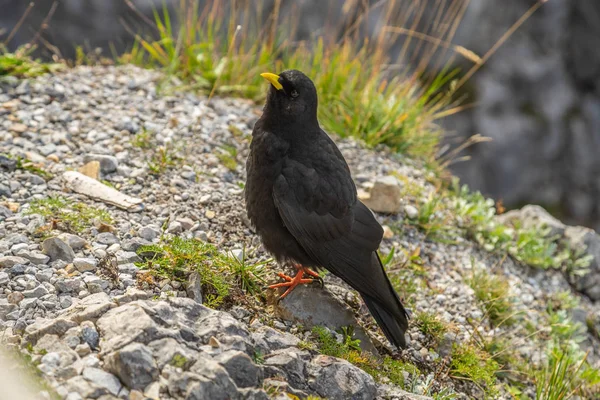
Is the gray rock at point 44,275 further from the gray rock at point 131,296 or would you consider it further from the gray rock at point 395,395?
the gray rock at point 395,395

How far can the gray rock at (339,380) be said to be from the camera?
381 centimetres

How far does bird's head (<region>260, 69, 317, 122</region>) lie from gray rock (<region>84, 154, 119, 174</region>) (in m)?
1.66

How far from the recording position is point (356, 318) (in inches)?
194

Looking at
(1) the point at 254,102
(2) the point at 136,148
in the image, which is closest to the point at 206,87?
(1) the point at 254,102

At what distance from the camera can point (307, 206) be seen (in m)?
4.61

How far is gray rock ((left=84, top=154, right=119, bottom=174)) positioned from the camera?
568 centimetres

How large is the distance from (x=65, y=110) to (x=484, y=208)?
4146 mm

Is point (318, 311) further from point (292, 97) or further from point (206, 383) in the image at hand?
point (206, 383)

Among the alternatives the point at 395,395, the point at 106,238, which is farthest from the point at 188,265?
the point at 395,395

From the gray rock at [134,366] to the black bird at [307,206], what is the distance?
61.4 inches

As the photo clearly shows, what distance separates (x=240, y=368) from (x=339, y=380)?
0.70 meters

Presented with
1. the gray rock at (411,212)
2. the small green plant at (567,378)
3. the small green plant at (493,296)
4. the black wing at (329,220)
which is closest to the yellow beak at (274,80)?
the black wing at (329,220)

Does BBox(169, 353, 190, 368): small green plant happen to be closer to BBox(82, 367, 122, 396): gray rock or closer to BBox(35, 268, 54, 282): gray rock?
BBox(82, 367, 122, 396): gray rock

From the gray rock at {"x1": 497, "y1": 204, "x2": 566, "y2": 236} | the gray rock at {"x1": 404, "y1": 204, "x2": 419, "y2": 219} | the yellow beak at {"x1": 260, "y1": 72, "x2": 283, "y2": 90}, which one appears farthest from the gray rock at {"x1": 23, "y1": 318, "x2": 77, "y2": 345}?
the gray rock at {"x1": 497, "y1": 204, "x2": 566, "y2": 236}
